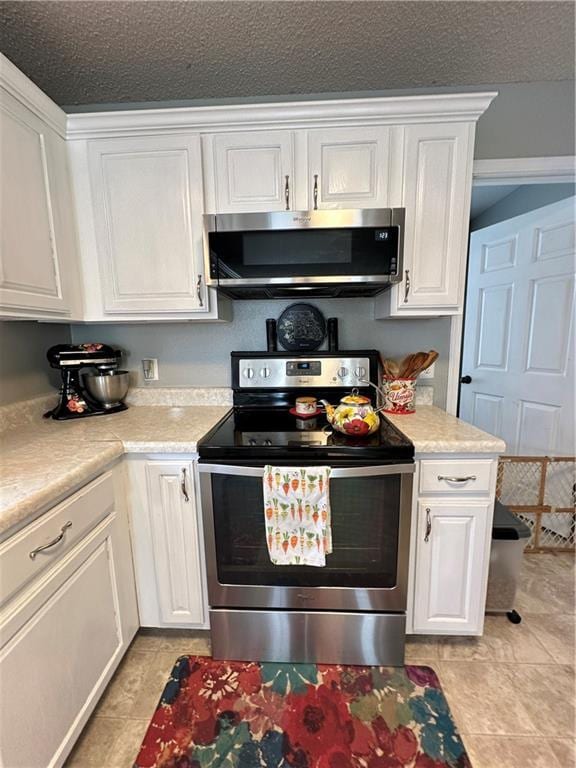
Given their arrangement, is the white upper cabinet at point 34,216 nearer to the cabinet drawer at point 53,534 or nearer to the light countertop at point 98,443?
the light countertop at point 98,443

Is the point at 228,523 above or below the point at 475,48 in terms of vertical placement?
below

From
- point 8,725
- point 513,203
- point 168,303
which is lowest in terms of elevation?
point 8,725

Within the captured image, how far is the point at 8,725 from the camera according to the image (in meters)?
0.81

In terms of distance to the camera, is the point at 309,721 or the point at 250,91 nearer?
the point at 309,721

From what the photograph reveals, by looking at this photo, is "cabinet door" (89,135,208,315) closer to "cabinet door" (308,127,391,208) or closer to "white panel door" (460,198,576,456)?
"cabinet door" (308,127,391,208)

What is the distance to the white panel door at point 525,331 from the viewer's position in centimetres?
202

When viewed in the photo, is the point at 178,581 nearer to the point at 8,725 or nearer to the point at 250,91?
the point at 8,725

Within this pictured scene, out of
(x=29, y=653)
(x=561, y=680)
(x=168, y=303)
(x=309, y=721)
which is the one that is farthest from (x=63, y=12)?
(x=561, y=680)

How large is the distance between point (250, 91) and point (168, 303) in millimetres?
1131

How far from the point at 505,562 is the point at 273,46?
244 centimetres

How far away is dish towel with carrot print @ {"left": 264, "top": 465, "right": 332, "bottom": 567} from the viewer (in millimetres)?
1218

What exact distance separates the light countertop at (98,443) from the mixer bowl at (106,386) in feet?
0.31

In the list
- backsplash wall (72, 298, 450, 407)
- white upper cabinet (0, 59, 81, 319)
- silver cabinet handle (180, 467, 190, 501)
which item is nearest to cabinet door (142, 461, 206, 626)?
silver cabinet handle (180, 467, 190, 501)

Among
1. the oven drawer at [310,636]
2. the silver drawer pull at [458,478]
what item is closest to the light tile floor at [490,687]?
the oven drawer at [310,636]
